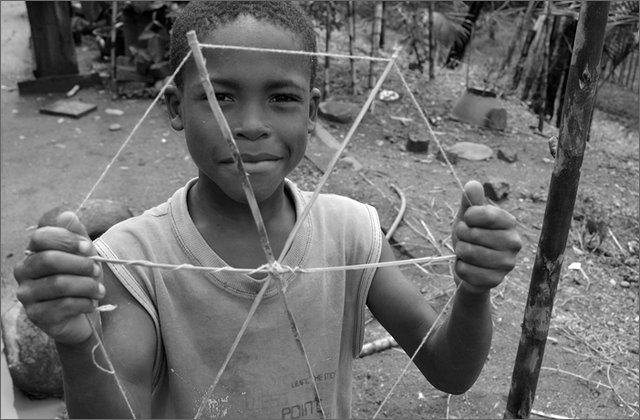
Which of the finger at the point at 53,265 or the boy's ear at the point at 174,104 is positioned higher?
the boy's ear at the point at 174,104

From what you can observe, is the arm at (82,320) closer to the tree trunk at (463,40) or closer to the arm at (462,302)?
the arm at (462,302)

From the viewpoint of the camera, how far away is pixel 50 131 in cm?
439

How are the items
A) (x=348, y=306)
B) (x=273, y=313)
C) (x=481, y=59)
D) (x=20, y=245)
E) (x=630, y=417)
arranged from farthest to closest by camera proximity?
(x=481, y=59)
(x=20, y=245)
(x=630, y=417)
(x=348, y=306)
(x=273, y=313)

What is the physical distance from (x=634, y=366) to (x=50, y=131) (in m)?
3.71

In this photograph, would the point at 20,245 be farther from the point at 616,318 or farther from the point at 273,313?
the point at 616,318

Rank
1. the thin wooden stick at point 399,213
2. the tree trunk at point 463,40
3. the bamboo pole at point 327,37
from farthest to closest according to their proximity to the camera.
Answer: the tree trunk at point 463,40 < the bamboo pole at point 327,37 < the thin wooden stick at point 399,213

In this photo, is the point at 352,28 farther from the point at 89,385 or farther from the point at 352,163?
the point at 89,385

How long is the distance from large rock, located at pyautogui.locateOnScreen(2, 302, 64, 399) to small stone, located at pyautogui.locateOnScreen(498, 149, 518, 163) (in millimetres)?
2858

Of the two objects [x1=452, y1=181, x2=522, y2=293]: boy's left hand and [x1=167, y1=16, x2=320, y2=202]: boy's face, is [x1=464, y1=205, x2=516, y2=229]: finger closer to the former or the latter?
[x1=452, y1=181, x2=522, y2=293]: boy's left hand

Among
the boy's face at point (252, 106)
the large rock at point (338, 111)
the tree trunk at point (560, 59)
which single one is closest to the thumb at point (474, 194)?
the boy's face at point (252, 106)

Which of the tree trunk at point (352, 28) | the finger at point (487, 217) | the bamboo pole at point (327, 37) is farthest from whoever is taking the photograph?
the tree trunk at point (352, 28)

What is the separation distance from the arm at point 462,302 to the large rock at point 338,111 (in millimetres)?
3229

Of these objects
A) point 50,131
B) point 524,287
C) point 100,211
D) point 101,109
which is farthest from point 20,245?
point 524,287

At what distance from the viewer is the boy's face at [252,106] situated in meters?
0.89
